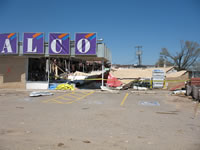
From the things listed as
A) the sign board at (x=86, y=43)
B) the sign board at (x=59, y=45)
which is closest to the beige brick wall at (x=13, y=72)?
the sign board at (x=59, y=45)

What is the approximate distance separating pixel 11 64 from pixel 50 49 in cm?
438

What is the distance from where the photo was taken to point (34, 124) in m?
6.27

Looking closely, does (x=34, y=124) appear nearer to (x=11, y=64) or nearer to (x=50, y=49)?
(x=50, y=49)

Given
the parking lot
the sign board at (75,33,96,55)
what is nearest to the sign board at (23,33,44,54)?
the sign board at (75,33,96,55)

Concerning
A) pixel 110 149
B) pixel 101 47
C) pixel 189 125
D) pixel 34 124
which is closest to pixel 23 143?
pixel 34 124

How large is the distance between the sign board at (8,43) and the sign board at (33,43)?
902 millimetres

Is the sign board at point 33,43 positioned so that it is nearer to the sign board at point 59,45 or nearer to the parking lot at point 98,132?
the sign board at point 59,45

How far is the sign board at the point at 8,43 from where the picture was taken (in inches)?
682

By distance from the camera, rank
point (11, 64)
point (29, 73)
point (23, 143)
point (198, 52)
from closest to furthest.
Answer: point (23, 143)
point (11, 64)
point (29, 73)
point (198, 52)

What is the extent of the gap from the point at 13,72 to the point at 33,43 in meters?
3.58

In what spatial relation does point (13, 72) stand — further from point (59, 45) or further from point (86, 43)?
point (86, 43)

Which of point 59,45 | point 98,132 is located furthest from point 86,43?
point 98,132

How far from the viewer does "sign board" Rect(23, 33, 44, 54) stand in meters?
17.1

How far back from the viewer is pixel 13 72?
18.0 m
